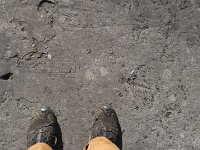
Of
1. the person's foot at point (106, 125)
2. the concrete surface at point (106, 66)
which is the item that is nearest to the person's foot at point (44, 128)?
the concrete surface at point (106, 66)

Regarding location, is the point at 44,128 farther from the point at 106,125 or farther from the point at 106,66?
the point at 106,66

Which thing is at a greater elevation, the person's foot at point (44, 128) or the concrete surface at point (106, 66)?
the concrete surface at point (106, 66)

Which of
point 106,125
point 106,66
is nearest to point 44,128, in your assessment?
point 106,125

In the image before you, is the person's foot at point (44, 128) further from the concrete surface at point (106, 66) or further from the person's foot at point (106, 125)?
the person's foot at point (106, 125)

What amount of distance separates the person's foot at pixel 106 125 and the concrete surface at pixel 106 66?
0.05 m

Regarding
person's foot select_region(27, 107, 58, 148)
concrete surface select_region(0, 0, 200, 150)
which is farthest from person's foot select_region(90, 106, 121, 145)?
person's foot select_region(27, 107, 58, 148)

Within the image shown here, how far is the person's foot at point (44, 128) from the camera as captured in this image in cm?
357

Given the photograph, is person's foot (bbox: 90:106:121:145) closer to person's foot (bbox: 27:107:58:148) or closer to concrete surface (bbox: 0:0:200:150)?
concrete surface (bbox: 0:0:200:150)

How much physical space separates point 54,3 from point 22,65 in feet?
1.74

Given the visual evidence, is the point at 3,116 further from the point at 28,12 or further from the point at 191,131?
the point at 191,131

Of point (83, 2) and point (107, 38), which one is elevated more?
point (83, 2)

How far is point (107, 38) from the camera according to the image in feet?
12.1

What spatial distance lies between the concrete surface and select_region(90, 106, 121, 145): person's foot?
5cm

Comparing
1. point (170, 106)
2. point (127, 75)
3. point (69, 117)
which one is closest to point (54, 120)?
point (69, 117)
